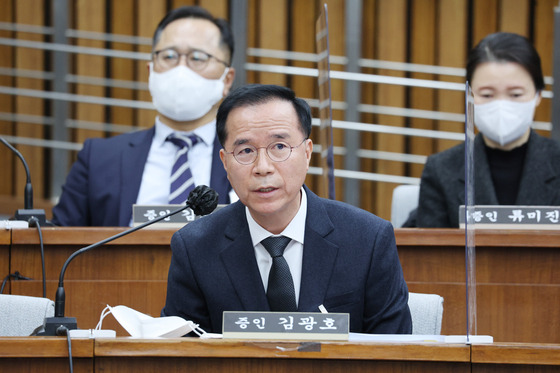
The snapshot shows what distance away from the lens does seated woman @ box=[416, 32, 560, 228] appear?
3070mm

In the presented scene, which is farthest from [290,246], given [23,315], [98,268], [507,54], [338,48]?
[338,48]

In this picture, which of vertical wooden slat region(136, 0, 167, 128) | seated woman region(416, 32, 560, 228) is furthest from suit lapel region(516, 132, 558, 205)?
vertical wooden slat region(136, 0, 167, 128)

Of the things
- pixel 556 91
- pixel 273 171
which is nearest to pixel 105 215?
pixel 273 171

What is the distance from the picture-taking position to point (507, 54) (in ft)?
10.0

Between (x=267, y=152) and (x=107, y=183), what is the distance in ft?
4.37

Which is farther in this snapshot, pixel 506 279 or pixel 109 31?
pixel 109 31

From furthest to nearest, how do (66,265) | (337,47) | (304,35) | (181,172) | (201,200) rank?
(304,35) < (337,47) < (181,172) < (201,200) < (66,265)

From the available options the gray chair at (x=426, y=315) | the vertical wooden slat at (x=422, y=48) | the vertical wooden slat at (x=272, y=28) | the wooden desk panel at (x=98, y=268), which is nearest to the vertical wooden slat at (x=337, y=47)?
the vertical wooden slat at (x=272, y=28)

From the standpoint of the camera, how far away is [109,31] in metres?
5.35

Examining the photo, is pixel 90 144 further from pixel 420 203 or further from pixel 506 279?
pixel 506 279

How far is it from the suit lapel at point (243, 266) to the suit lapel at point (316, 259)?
10 centimetres

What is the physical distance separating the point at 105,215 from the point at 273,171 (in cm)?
137

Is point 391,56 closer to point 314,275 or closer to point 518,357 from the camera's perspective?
point 314,275

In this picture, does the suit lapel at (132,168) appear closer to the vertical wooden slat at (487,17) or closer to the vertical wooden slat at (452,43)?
the vertical wooden slat at (452,43)
